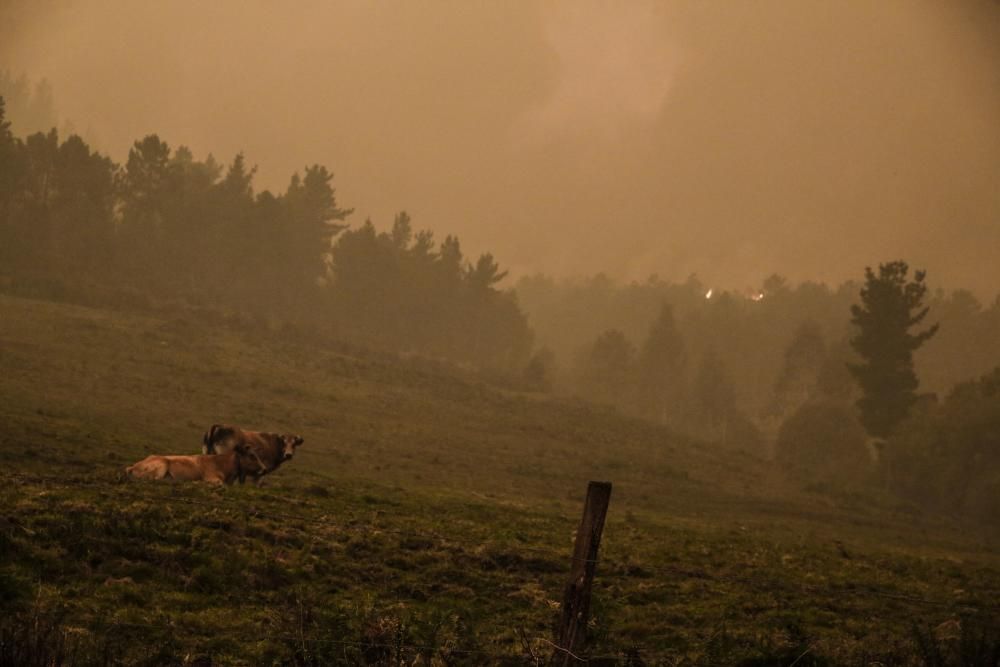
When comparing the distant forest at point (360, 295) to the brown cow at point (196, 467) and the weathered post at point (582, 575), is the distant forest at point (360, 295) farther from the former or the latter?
the weathered post at point (582, 575)

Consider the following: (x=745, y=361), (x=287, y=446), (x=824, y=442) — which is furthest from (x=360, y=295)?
(x=745, y=361)

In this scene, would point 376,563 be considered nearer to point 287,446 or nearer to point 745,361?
point 287,446

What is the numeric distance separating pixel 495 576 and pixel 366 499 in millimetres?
8110

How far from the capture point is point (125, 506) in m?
14.5

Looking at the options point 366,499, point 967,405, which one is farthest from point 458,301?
point 366,499

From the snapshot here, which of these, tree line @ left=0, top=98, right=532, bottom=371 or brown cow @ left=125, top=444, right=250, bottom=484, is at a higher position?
tree line @ left=0, top=98, right=532, bottom=371

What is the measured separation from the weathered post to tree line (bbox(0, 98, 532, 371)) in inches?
2815

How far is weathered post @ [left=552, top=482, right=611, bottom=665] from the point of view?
795 centimetres

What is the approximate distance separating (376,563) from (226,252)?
90.0 m

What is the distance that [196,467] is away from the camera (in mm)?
19625

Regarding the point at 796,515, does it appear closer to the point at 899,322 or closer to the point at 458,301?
the point at 899,322

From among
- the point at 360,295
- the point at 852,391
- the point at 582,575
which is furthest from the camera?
the point at 852,391

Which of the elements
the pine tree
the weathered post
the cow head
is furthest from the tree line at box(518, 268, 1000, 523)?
the weathered post

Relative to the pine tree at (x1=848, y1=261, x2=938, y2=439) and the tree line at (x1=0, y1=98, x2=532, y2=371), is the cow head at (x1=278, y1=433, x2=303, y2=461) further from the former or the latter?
the pine tree at (x1=848, y1=261, x2=938, y2=439)
